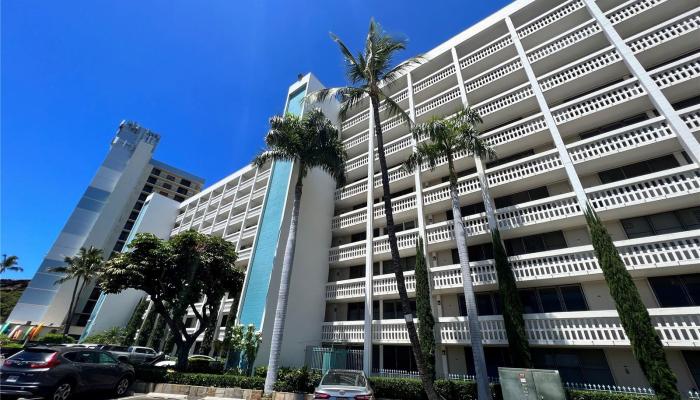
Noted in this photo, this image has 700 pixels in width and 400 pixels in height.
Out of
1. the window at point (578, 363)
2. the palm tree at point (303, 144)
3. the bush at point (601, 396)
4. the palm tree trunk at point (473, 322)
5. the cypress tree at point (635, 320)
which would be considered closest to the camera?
the cypress tree at point (635, 320)

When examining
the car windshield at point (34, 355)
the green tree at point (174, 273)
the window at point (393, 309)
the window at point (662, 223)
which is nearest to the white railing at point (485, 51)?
the window at point (662, 223)

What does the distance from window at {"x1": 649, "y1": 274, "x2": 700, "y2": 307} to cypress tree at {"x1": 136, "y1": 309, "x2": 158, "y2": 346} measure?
138ft

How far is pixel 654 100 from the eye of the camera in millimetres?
14133

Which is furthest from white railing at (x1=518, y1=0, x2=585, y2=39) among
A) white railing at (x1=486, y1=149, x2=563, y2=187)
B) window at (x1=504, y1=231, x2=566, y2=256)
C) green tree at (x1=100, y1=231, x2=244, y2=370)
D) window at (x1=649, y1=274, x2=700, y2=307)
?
green tree at (x1=100, y1=231, x2=244, y2=370)

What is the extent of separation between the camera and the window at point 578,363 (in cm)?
1352

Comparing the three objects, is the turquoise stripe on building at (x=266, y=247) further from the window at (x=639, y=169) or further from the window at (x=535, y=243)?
the window at (x=639, y=169)

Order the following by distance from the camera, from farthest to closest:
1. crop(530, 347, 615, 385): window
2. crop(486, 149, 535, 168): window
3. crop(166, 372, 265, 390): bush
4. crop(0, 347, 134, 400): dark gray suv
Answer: crop(486, 149, 535, 168): window → crop(166, 372, 265, 390): bush → crop(530, 347, 615, 385): window → crop(0, 347, 134, 400): dark gray suv

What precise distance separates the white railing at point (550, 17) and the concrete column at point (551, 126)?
2.28 ft

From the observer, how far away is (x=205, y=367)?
18.6 m

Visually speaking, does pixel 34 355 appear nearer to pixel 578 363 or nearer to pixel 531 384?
pixel 531 384

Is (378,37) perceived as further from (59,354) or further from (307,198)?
(59,354)

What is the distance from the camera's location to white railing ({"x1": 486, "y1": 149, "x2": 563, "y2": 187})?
639 inches

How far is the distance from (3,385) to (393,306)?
18121mm

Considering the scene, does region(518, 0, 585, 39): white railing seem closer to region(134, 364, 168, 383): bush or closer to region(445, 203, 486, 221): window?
region(445, 203, 486, 221): window
